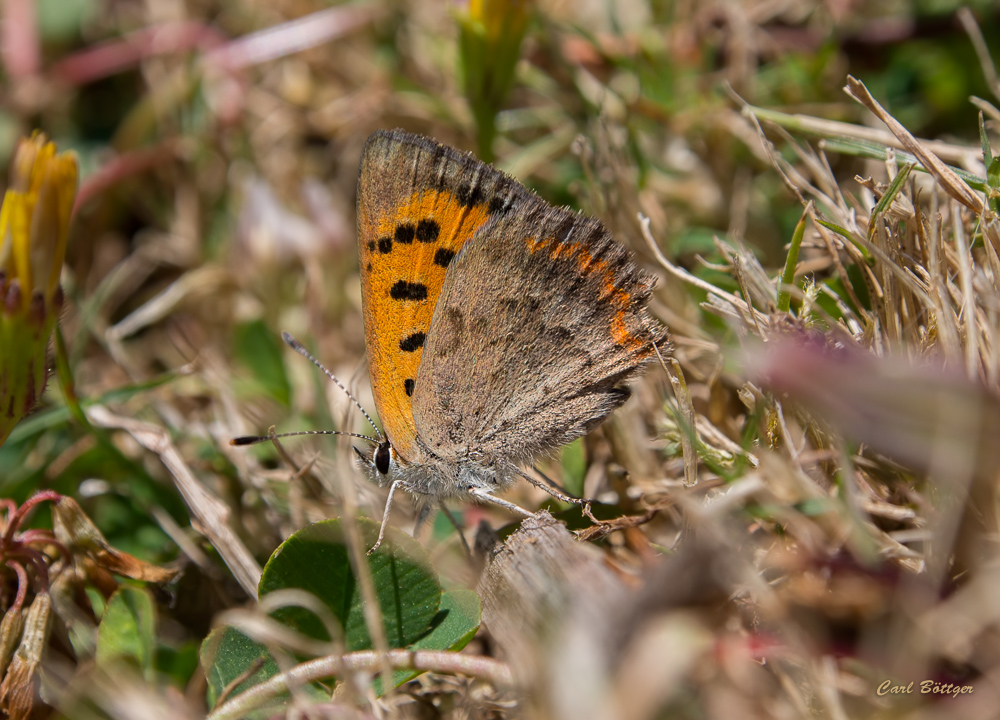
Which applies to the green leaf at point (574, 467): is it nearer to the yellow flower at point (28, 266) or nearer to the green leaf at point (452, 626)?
the green leaf at point (452, 626)

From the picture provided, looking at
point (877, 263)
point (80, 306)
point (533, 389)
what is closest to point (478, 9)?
point (533, 389)

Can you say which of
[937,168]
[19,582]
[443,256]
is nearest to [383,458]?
[443,256]

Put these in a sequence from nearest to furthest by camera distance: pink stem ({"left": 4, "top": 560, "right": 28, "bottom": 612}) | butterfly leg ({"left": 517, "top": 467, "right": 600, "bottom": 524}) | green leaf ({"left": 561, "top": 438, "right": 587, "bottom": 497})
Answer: pink stem ({"left": 4, "top": 560, "right": 28, "bottom": 612}) → butterfly leg ({"left": 517, "top": 467, "right": 600, "bottom": 524}) → green leaf ({"left": 561, "top": 438, "right": 587, "bottom": 497})

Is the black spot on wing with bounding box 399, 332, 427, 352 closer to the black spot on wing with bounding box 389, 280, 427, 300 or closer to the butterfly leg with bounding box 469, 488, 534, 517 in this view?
the black spot on wing with bounding box 389, 280, 427, 300

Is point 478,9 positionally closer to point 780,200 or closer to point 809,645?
point 780,200

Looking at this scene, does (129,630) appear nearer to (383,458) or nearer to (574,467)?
(383,458)

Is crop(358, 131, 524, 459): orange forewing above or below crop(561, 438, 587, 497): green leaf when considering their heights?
above

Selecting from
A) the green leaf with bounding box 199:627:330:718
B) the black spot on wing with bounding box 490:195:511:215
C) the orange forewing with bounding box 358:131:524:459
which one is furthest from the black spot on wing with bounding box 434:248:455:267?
the green leaf with bounding box 199:627:330:718
